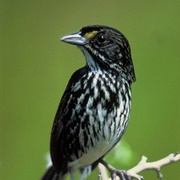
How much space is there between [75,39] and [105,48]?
0.06 m

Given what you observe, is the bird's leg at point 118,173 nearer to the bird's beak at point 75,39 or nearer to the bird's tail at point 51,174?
the bird's tail at point 51,174

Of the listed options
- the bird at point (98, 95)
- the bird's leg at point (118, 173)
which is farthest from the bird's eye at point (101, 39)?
the bird's leg at point (118, 173)

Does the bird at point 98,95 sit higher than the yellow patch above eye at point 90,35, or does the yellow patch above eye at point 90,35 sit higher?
the yellow patch above eye at point 90,35

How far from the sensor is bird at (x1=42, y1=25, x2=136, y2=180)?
3.11 ft

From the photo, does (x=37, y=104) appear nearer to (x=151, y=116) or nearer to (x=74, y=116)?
(x=74, y=116)

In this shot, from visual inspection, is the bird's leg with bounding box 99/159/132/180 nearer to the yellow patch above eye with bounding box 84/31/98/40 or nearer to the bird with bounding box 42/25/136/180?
the bird with bounding box 42/25/136/180

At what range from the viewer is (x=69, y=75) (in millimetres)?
994

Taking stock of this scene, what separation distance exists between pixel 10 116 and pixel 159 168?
27 cm

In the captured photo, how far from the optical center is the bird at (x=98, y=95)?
0.95m

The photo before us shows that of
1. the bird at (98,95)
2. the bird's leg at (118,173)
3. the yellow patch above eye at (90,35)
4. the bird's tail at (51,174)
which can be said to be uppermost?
the yellow patch above eye at (90,35)

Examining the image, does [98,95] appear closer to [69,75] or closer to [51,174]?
[69,75]

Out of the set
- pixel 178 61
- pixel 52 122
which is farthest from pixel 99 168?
pixel 178 61

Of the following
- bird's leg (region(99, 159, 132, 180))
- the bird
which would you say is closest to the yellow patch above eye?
the bird

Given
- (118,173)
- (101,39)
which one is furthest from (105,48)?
(118,173)
